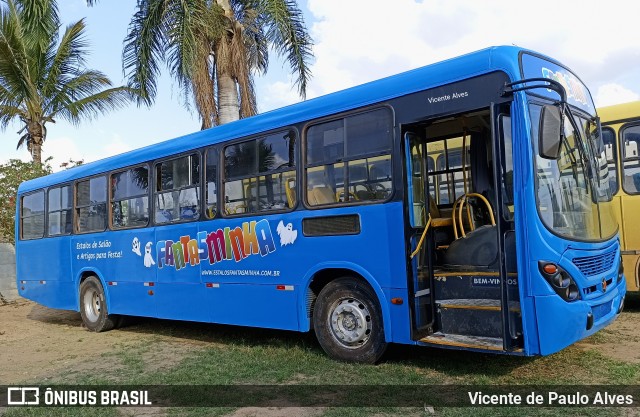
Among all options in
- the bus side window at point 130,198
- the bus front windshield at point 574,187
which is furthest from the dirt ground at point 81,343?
the bus side window at point 130,198

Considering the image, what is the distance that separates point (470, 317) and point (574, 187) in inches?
62.7

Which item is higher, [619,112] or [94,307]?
[619,112]

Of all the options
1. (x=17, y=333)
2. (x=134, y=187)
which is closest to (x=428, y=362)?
(x=134, y=187)

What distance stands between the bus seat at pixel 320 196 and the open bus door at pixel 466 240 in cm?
106

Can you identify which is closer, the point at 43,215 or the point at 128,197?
the point at 128,197

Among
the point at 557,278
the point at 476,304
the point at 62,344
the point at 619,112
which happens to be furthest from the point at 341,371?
the point at 619,112

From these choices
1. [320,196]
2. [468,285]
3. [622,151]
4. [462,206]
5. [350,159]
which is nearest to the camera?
[468,285]

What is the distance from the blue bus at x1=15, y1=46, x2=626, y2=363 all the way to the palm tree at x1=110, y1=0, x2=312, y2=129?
491cm

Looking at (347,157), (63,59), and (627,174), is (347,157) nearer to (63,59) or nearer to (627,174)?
(627,174)

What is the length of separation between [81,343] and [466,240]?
22.3 feet

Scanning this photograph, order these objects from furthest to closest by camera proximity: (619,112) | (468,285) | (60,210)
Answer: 1. (60,210)
2. (619,112)
3. (468,285)

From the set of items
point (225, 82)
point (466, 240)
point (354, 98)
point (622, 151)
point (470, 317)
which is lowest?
point (470, 317)

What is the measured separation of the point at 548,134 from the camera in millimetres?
5121

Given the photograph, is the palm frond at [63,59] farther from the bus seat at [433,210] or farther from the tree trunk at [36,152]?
the bus seat at [433,210]
